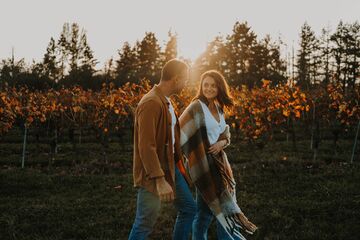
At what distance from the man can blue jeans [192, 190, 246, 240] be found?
0.94 feet

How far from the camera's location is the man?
8.93 feet

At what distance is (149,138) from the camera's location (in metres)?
2.73

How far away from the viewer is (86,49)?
4138cm

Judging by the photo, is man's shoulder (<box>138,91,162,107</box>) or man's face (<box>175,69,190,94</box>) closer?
man's shoulder (<box>138,91,162,107</box>)

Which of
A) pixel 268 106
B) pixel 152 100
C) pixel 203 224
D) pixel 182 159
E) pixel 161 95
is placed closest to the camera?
pixel 152 100

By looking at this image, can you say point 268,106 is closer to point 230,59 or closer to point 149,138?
point 149,138

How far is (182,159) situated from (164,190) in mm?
611

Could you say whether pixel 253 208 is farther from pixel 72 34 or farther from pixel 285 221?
pixel 72 34

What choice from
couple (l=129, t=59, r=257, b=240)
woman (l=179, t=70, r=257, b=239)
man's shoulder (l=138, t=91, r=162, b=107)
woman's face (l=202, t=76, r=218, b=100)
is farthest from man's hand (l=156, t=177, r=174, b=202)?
woman's face (l=202, t=76, r=218, b=100)

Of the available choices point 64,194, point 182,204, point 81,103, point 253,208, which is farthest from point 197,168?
point 81,103

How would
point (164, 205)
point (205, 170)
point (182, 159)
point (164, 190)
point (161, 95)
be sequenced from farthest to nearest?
point (164, 205) → point (205, 170) → point (182, 159) → point (161, 95) → point (164, 190)

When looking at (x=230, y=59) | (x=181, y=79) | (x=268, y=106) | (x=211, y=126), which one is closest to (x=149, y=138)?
(x=181, y=79)

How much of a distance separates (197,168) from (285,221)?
1.92 metres

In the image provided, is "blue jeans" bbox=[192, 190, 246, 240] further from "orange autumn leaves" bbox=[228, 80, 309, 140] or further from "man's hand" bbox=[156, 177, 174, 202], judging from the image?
"orange autumn leaves" bbox=[228, 80, 309, 140]
